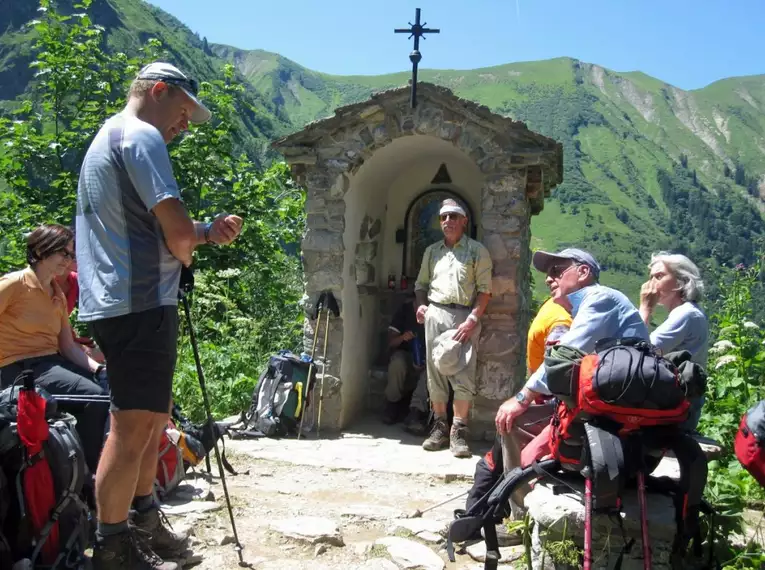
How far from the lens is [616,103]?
190 m

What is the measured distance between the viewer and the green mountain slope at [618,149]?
11112cm

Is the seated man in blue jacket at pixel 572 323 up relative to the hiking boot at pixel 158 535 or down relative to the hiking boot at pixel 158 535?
up

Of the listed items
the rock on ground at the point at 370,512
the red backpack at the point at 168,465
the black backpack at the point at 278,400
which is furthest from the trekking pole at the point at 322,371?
the red backpack at the point at 168,465

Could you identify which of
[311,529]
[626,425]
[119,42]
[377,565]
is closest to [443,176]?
[311,529]

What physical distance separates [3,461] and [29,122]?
10.2m

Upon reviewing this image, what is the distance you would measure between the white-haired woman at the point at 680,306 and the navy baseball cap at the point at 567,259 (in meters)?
0.46

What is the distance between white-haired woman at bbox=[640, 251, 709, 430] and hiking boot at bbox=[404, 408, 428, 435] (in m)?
2.82

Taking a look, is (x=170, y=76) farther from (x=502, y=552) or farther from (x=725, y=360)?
(x=725, y=360)

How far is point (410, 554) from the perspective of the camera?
3.41 m

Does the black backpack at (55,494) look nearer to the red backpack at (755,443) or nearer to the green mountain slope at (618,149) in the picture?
the red backpack at (755,443)

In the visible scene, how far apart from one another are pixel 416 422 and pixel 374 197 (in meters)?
2.43

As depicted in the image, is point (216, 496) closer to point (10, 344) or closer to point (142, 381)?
point (10, 344)

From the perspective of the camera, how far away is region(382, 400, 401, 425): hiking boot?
23.0 feet

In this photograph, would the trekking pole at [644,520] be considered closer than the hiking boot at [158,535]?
Yes
